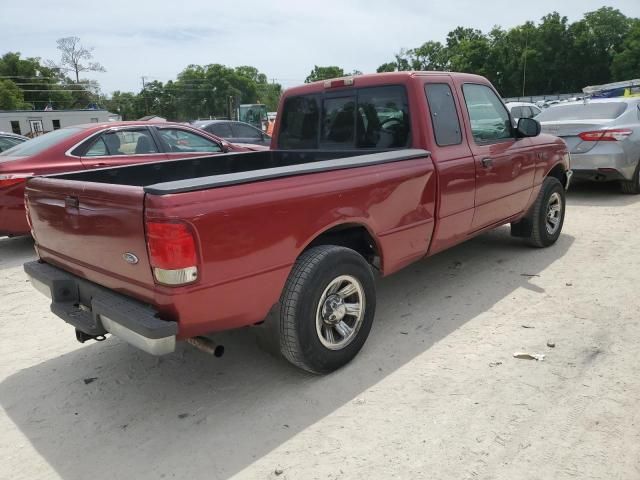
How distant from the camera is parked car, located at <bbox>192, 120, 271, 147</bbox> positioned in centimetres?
1441

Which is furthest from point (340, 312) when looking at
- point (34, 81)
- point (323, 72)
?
point (323, 72)

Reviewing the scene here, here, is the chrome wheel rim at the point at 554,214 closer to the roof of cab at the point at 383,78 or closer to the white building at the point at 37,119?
the roof of cab at the point at 383,78

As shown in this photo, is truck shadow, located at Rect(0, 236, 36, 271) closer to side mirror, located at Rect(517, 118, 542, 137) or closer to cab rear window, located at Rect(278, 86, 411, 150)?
cab rear window, located at Rect(278, 86, 411, 150)

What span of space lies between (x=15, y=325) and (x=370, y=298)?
3.15m

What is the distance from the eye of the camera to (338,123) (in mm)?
4398

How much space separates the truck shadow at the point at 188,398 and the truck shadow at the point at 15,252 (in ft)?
10.2

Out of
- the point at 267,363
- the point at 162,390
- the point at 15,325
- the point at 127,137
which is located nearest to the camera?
the point at 162,390

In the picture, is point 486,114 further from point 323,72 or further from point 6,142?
point 323,72

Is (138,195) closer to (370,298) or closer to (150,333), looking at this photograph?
(150,333)

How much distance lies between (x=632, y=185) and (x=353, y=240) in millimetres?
7157

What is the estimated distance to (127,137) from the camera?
691 cm

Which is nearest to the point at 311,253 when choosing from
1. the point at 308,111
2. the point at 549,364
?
the point at 549,364

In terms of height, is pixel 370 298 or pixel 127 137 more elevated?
pixel 127 137

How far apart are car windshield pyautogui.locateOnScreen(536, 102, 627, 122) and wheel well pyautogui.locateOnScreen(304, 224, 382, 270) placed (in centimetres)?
697
